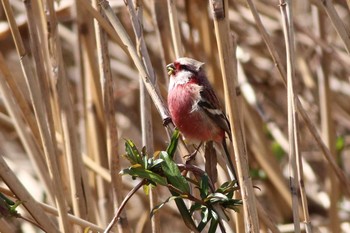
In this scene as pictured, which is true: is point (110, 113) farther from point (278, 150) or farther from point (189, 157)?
point (278, 150)

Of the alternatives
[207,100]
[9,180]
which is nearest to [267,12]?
[207,100]

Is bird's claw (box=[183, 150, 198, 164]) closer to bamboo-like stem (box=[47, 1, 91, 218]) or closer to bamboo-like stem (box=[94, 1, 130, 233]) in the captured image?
bamboo-like stem (box=[94, 1, 130, 233])

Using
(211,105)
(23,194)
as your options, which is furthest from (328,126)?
(23,194)

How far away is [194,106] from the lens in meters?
2.20

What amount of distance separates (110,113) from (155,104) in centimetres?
33

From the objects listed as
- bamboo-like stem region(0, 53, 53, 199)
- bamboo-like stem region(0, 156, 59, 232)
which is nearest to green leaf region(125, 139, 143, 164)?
bamboo-like stem region(0, 156, 59, 232)

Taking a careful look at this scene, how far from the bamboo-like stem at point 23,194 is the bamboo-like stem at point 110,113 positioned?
0.35 m

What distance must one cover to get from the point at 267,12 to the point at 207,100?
1.50 meters

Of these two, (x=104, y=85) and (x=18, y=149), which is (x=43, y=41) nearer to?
(x=104, y=85)

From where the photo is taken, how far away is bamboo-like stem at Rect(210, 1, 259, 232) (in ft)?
4.46

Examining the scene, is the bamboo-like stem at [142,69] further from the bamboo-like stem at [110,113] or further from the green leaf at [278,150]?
the green leaf at [278,150]

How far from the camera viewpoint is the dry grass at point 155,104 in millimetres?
1744

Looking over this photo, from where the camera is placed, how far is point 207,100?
2.20 metres

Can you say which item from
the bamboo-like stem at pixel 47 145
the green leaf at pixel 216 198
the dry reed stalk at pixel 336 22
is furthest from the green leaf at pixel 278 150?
the green leaf at pixel 216 198
